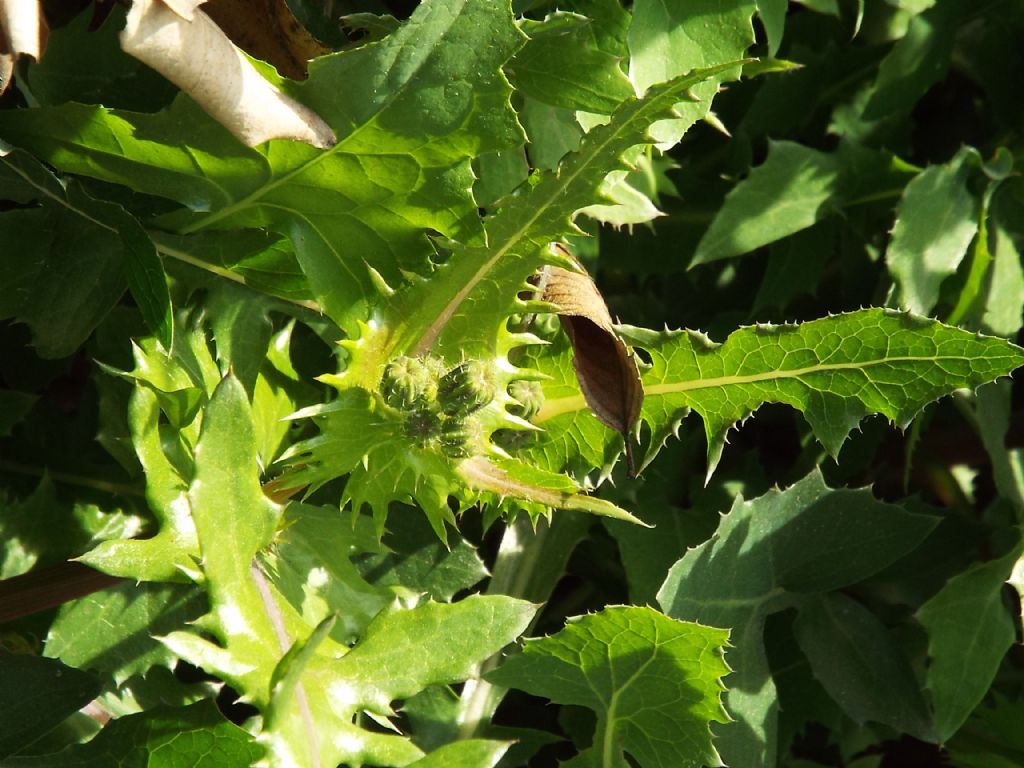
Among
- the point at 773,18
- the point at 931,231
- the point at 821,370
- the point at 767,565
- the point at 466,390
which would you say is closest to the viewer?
the point at 466,390

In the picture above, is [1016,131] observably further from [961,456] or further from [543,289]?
[543,289]

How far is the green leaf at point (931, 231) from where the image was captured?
170 centimetres

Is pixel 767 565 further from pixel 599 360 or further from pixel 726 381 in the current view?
pixel 599 360

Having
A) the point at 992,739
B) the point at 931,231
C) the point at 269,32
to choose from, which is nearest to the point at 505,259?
the point at 269,32

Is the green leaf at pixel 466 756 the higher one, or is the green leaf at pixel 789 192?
the green leaf at pixel 789 192

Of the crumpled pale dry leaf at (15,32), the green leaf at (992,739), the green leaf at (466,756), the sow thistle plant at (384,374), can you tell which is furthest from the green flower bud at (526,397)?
the green leaf at (992,739)

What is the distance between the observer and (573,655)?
1.40 metres

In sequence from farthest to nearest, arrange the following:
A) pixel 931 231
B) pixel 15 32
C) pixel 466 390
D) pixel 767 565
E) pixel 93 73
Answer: pixel 931 231 < pixel 767 565 < pixel 93 73 < pixel 466 390 < pixel 15 32

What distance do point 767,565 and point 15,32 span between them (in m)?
1.20

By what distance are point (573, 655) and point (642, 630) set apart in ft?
0.37

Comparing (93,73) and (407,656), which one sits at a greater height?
(93,73)

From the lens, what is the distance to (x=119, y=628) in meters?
1.37

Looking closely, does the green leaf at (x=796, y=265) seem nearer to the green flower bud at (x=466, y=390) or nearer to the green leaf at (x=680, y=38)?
the green leaf at (x=680, y=38)

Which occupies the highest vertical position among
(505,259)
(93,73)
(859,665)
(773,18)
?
(93,73)
